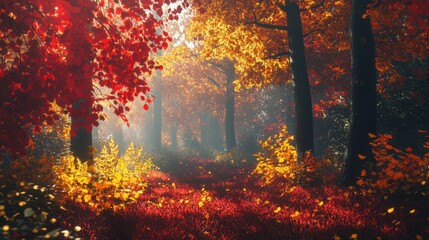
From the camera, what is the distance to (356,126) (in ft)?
30.0

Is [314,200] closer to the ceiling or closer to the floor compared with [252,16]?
closer to the floor

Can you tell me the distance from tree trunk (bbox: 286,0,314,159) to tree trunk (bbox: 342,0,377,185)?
3.00m

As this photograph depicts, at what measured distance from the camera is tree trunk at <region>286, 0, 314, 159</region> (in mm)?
12320

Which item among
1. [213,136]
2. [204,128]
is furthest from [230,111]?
[204,128]

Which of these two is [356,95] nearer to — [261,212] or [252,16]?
[261,212]

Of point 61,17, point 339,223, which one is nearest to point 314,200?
point 339,223

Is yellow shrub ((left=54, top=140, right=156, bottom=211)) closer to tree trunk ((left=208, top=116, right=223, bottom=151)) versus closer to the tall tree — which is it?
the tall tree

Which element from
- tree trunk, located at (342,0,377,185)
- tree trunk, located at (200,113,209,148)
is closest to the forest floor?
tree trunk, located at (342,0,377,185)

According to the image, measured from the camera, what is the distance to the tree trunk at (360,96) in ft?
29.7

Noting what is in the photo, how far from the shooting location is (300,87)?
40.7ft

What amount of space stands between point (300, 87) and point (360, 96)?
337cm

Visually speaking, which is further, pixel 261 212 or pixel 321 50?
pixel 321 50

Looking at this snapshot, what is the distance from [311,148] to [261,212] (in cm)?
580

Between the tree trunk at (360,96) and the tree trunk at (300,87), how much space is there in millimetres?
2996
